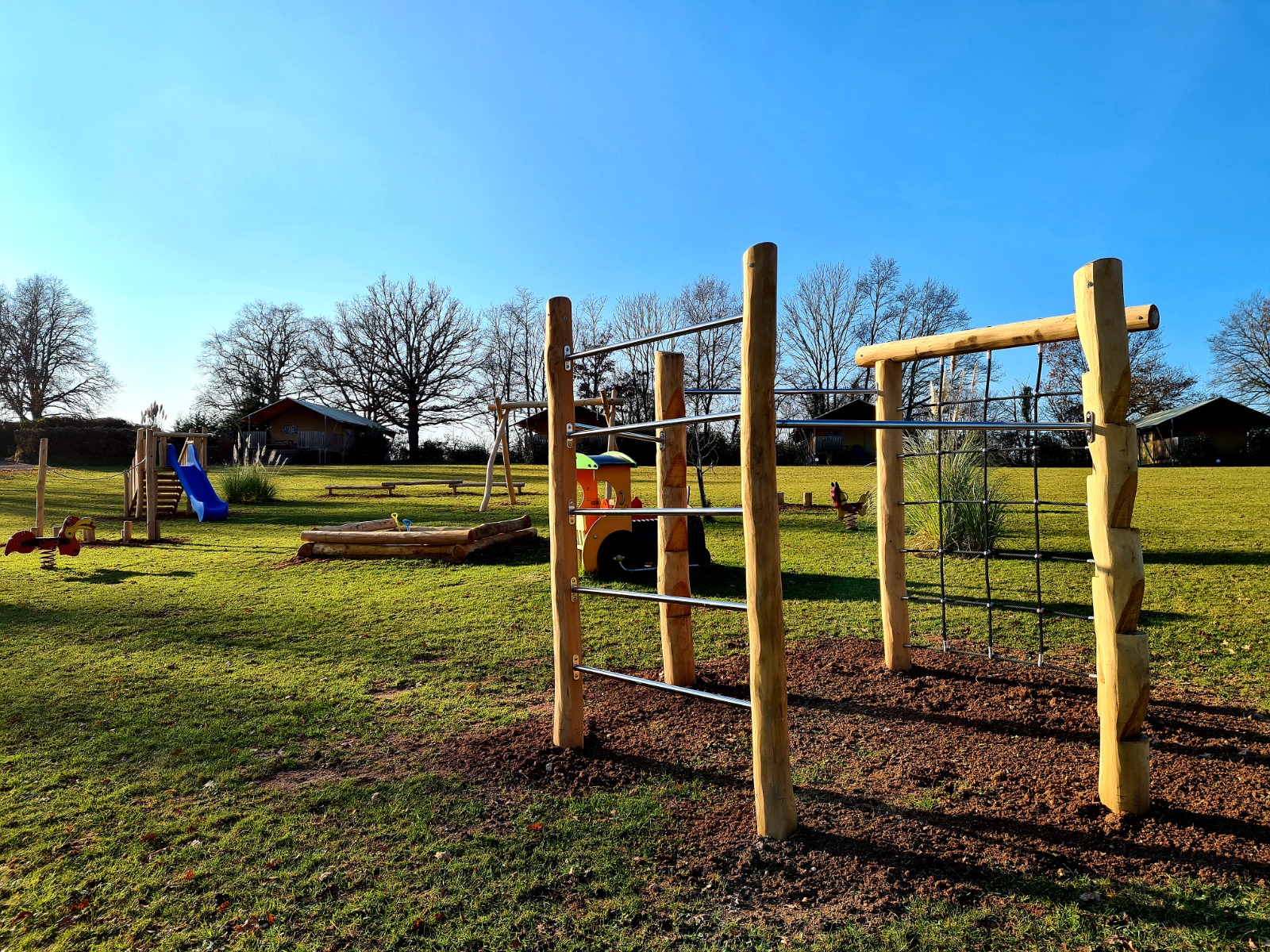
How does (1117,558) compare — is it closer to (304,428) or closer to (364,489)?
(364,489)

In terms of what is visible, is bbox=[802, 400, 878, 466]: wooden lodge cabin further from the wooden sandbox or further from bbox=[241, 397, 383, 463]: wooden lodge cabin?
the wooden sandbox

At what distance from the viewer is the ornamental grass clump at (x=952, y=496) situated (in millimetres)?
8406

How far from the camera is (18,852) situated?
8.82 feet

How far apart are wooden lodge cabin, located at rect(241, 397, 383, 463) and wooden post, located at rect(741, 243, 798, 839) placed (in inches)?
1702

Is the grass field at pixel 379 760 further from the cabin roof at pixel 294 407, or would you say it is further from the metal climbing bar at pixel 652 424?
the cabin roof at pixel 294 407

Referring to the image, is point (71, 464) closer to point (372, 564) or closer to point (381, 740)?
point (372, 564)

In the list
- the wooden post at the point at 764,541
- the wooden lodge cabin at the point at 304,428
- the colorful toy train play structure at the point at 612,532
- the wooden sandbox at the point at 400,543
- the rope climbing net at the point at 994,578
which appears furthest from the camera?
the wooden lodge cabin at the point at 304,428

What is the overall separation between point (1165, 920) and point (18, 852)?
3.81m

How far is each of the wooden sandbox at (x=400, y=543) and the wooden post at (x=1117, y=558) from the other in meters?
7.39

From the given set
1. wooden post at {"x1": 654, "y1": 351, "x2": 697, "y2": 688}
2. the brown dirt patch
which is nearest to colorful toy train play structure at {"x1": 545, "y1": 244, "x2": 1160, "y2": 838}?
the brown dirt patch

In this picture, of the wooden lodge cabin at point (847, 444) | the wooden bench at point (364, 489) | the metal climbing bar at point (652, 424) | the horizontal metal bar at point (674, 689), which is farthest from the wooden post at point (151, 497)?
the wooden lodge cabin at point (847, 444)

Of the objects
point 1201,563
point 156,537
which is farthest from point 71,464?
point 1201,563

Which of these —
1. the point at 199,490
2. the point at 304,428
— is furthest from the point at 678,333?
the point at 304,428

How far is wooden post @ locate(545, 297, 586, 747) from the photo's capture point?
347 centimetres
